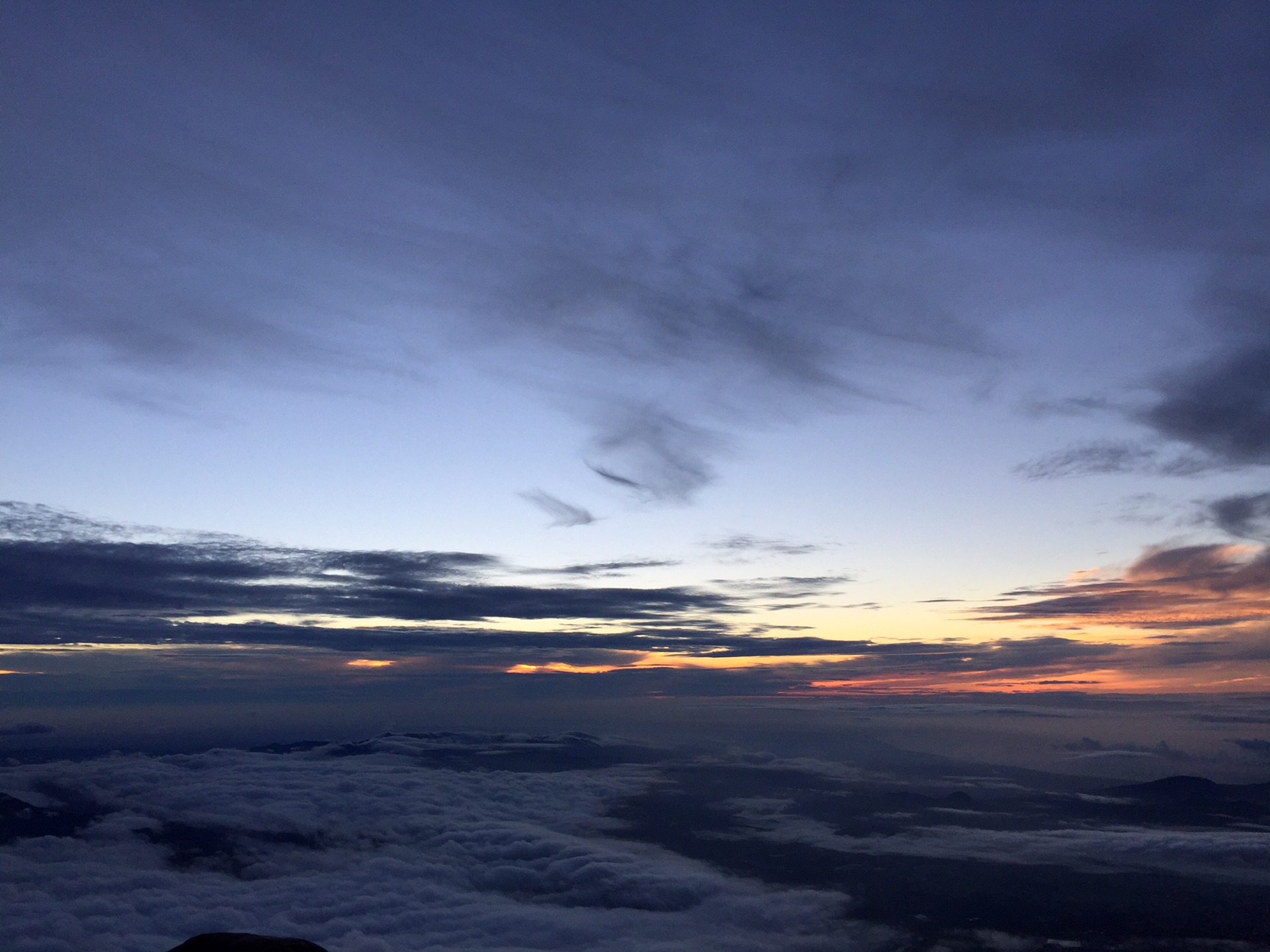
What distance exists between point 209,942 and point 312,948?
20.4m

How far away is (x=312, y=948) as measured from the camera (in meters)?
100

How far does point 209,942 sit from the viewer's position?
106 m

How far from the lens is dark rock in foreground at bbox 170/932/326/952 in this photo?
98.3m

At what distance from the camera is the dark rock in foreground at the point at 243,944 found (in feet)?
323

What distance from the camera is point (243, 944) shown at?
101000 millimetres
